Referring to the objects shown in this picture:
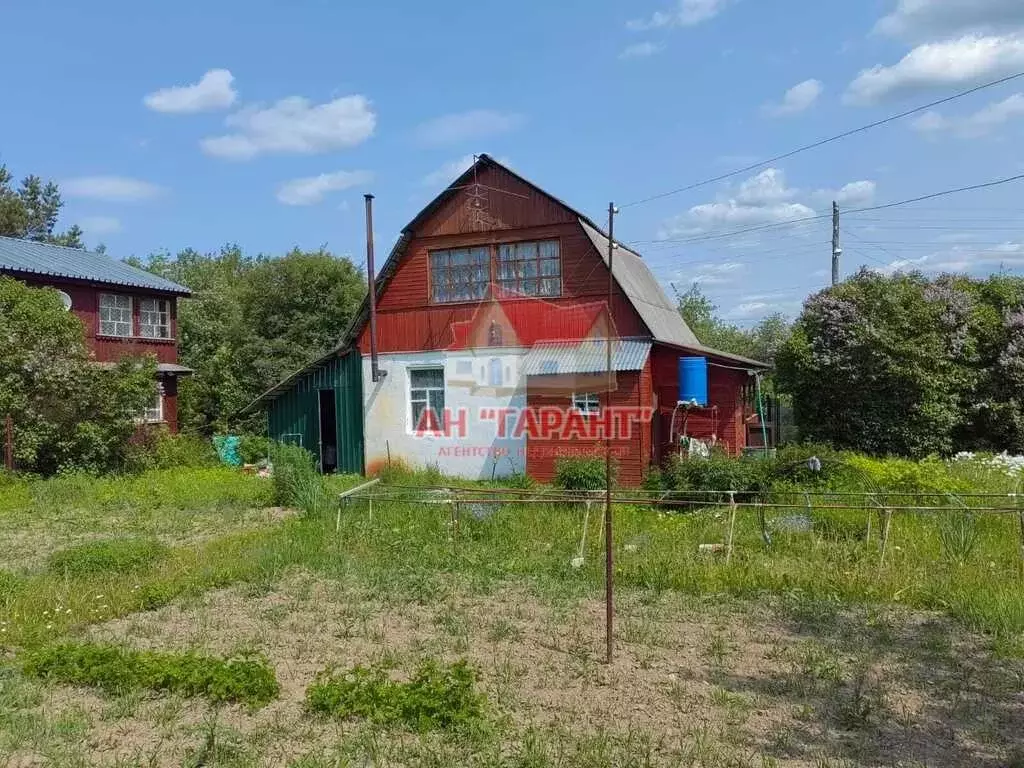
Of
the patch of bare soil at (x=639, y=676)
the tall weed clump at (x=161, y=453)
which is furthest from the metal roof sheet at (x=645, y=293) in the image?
the tall weed clump at (x=161, y=453)

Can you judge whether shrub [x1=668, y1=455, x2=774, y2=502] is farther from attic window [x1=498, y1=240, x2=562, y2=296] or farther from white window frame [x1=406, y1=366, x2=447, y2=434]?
white window frame [x1=406, y1=366, x2=447, y2=434]

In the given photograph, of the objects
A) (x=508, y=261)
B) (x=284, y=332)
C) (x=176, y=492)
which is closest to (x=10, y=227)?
(x=284, y=332)

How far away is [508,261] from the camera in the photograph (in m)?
16.1

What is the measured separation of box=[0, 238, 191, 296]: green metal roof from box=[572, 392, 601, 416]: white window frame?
14.0 meters

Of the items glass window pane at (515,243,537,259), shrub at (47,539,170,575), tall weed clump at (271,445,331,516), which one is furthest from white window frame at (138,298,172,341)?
shrub at (47,539,170,575)

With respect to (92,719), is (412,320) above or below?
above

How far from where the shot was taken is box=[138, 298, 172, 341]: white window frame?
22.3 m

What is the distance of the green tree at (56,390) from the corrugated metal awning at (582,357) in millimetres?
9011

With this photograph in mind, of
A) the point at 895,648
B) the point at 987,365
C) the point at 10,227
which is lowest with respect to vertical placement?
the point at 895,648

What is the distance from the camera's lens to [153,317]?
22.8m

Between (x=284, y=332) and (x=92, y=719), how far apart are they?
23000 mm

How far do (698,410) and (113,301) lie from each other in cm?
1659

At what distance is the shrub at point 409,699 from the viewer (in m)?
4.49

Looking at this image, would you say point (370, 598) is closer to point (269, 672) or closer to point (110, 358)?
point (269, 672)
